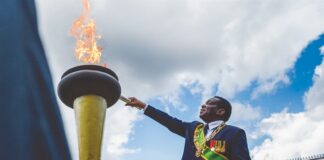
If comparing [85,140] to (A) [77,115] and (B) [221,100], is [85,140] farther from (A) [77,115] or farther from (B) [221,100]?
(B) [221,100]

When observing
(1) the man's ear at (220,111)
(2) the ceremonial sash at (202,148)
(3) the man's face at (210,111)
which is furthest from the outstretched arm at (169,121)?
(1) the man's ear at (220,111)

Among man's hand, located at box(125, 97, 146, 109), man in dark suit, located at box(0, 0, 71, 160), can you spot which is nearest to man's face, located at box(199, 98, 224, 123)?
man's hand, located at box(125, 97, 146, 109)

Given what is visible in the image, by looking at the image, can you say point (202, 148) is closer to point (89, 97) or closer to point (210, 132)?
point (210, 132)

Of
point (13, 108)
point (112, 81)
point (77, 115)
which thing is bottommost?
point (13, 108)

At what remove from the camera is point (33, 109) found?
1156mm

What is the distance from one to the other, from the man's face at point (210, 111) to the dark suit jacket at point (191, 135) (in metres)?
0.26

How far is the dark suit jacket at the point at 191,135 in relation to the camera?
550 centimetres

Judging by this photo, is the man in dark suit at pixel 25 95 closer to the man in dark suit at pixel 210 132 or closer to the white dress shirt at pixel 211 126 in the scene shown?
the man in dark suit at pixel 210 132

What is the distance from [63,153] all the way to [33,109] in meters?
0.19

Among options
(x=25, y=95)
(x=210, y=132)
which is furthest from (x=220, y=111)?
(x=25, y=95)

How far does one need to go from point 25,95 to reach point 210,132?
196 inches

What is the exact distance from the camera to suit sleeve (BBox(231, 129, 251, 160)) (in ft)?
17.6

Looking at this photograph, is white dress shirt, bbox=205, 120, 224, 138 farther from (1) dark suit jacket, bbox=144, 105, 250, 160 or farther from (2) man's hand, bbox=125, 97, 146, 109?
(2) man's hand, bbox=125, 97, 146, 109

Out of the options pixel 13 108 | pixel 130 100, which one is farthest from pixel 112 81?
pixel 130 100
